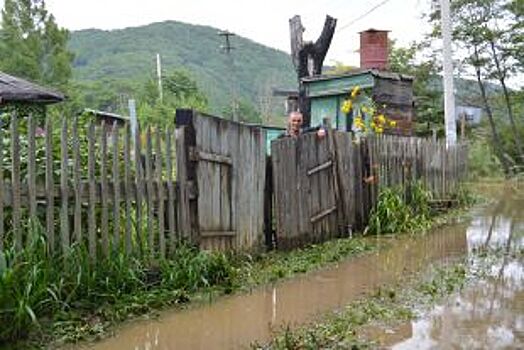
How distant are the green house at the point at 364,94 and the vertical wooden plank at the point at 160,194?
9027 mm

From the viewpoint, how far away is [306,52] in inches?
636

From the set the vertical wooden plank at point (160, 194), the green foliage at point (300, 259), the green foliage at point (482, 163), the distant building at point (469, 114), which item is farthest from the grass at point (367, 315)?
the distant building at point (469, 114)

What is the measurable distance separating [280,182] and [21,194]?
4.03 metres

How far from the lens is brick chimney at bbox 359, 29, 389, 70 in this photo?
1530 centimetres

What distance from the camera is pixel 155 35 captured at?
63406 mm

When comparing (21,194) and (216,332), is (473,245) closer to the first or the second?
(216,332)

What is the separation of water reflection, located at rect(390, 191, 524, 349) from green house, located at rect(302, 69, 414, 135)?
22.7ft

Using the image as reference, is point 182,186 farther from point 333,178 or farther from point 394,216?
point 394,216

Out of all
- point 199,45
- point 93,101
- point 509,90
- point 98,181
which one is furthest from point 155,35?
point 98,181

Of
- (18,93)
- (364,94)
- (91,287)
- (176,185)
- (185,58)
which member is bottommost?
(91,287)

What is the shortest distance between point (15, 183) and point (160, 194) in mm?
1623

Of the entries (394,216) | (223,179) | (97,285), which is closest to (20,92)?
(223,179)

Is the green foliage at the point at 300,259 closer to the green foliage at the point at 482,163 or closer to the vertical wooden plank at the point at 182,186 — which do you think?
the vertical wooden plank at the point at 182,186

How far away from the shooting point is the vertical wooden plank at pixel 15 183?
4.89 m
